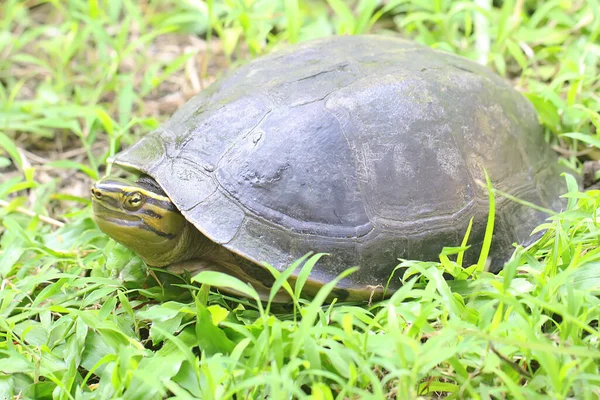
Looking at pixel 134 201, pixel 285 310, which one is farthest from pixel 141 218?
pixel 285 310

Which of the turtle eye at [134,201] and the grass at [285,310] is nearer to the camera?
the grass at [285,310]

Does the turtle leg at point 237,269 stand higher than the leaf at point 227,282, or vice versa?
the leaf at point 227,282

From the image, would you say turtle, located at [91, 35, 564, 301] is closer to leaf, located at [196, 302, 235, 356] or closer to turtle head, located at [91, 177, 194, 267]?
turtle head, located at [91, 177, 194, 267]

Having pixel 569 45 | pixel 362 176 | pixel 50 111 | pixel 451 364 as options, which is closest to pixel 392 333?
pixel 451 364

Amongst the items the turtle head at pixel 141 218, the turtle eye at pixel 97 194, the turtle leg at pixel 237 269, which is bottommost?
the turtle leg at pixel 237 269

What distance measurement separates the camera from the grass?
1.76 m

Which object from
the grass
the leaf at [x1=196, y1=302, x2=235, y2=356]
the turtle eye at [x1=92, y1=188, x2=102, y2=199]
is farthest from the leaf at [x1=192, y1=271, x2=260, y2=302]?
the turtle eye at [x1=92, y1=188, x2=102, y2=199]

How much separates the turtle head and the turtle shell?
96 mm

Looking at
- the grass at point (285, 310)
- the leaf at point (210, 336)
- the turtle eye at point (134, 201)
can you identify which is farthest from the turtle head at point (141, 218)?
the leaf at point (210, 336)

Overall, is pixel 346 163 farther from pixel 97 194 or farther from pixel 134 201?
pixel 97 194

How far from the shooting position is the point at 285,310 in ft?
7.88

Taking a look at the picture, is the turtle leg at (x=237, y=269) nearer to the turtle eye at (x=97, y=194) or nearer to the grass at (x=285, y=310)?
the grass at (x=285, y=310)

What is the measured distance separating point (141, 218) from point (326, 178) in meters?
0.74

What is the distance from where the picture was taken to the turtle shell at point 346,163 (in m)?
2.31
